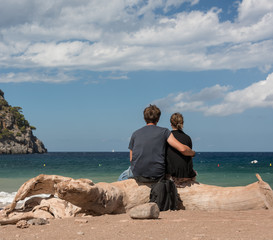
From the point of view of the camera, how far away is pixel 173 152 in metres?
6.93

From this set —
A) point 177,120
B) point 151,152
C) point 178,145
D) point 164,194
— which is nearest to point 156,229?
point 164,194

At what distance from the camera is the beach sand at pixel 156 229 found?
4.50 m

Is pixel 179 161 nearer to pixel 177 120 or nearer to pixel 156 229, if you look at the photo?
pixel 177 120

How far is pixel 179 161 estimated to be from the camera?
696cm

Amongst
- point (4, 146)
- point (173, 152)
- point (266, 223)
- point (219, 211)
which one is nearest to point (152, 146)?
point (173, 152)

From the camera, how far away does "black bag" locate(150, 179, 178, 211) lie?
6.68 m

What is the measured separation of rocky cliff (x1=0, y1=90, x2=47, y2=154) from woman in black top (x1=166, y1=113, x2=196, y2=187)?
11172cm

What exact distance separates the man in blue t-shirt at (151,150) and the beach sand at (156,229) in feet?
3.42

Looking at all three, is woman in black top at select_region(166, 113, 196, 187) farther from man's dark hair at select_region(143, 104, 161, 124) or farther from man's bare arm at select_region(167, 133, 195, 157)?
man's dark hair at select_region(143, 104, 161, 124)

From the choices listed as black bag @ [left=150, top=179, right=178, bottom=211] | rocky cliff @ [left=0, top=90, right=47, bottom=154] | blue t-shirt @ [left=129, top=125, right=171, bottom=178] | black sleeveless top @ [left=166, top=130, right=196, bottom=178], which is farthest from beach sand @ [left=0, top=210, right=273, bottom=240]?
rocky cliff @ [left=0, top=90, right=47, bottom=154]

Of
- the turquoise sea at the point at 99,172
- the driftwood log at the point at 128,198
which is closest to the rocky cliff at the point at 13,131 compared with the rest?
the turquoise sea at the point at 99,172

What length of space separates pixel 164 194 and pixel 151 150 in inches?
34.1

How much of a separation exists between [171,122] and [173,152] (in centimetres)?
70

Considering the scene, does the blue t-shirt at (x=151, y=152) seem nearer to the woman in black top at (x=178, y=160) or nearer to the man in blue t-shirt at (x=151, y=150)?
the man in blue t-shirt at (x=151, y=150)
